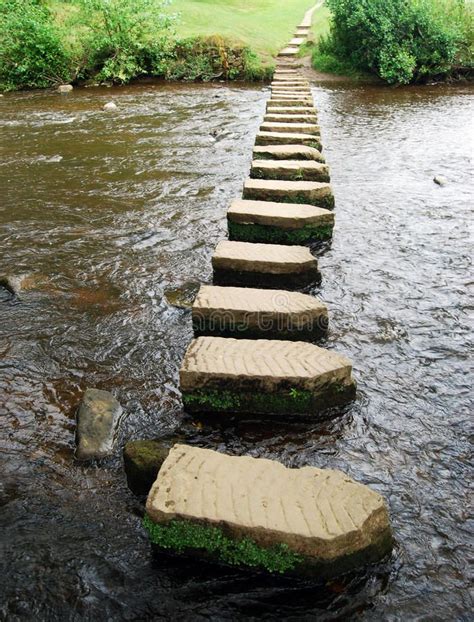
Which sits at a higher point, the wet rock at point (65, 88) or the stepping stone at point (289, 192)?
the wet rock at point (65, 88)

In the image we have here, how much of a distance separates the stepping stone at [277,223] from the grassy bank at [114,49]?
9.43m

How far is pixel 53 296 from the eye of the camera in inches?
163

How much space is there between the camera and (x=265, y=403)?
2896 mm

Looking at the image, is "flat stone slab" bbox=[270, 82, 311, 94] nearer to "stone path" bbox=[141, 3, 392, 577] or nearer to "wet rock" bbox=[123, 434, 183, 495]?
"stone path" bbox=[141, 3, 392, 577]

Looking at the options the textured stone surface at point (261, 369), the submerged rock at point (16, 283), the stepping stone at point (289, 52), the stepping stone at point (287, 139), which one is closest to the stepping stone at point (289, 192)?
the stepping stone at point (287, 139)

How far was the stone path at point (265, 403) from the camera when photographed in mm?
2084

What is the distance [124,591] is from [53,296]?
2554mm

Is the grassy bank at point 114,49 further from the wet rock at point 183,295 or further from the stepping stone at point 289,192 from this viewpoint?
the wet rock at point 183,295

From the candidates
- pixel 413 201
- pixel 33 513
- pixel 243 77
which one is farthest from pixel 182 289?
pixel 243 77

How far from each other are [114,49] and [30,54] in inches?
77.9

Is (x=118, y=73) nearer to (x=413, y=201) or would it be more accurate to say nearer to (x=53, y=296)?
(x=413, y=201)

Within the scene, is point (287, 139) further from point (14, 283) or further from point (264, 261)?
point (14, 283)

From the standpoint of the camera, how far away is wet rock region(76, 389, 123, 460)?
270 centimetres

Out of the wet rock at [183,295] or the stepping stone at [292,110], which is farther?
the stepping stone at [292,110]
